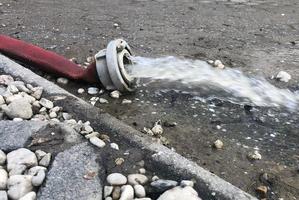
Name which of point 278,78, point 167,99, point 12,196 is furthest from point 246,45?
point 12,196

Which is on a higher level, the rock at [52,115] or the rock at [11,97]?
the rock at [11,97]

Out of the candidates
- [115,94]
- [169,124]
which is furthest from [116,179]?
[115,94]

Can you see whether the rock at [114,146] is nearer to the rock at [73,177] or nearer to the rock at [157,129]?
the rock at [73,177]

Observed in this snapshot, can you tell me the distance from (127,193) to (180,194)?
0.74ft

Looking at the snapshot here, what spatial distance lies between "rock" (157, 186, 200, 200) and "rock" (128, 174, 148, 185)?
161 millimetres

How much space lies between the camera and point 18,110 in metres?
2.72

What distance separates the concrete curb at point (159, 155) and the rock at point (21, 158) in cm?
47

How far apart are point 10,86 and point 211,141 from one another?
4.25ft

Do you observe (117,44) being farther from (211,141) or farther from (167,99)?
(211,141)

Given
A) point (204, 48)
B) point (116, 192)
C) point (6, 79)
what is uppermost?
point (116, 192)

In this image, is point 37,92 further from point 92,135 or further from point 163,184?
point 163,184

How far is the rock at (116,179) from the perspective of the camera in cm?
215

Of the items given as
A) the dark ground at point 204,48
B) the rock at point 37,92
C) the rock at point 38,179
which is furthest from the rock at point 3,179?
the dark ground at point 204,48

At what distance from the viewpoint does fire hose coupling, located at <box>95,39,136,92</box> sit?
3326 mm
